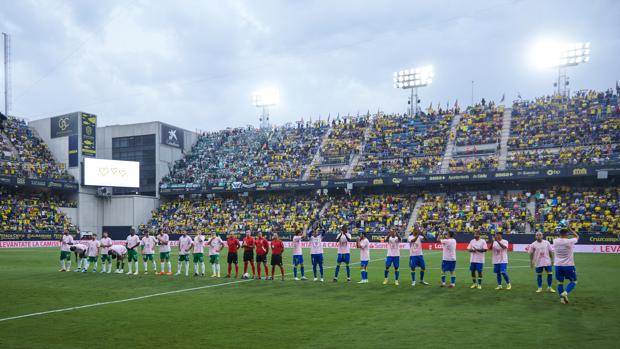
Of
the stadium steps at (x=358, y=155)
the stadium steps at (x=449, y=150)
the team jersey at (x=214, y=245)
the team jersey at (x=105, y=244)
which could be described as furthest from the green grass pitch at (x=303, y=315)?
the stadium steps at (x=358, y=155)

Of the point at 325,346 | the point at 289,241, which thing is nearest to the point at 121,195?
the point at 289,241

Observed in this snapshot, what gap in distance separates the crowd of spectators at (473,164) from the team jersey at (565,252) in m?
36.0

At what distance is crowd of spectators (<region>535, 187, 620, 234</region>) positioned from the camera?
4266cm

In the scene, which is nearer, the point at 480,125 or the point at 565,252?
the point at 565,252

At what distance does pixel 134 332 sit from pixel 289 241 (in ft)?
134

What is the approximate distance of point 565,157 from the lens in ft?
158

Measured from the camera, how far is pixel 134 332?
11.7 m

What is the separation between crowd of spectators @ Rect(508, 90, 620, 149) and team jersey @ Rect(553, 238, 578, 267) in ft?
126

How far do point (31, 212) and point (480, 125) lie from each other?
50.0m

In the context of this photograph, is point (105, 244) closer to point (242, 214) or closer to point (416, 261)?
point (416, 261)

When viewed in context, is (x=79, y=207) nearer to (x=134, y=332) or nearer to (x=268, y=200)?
(x=268, y=200)

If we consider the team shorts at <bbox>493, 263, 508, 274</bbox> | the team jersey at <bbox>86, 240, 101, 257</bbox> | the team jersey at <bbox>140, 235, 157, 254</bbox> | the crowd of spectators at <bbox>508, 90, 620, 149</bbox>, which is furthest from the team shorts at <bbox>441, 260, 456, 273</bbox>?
the crowd of spectators at <bbox>508, 90, 620, 149</bbox>

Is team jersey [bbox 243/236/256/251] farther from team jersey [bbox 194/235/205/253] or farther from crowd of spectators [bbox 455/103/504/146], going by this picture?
crowd of spectators [bbox 455/103/504/146]

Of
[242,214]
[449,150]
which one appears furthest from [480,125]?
[242,214]
